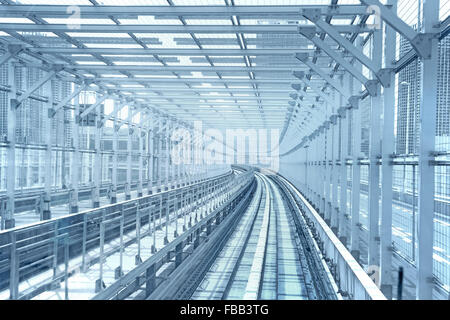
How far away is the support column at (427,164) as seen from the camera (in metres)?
4.42

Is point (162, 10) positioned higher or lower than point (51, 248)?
higher

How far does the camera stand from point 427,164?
443 centimetres

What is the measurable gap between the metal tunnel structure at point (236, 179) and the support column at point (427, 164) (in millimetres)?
14

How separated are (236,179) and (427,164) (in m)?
15.0

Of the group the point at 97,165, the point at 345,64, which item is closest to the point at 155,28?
the point at 345,64

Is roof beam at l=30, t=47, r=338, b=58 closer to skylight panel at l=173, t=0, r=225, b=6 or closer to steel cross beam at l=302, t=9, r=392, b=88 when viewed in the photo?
skylight panel at l=173, t=0, r=225, b=6

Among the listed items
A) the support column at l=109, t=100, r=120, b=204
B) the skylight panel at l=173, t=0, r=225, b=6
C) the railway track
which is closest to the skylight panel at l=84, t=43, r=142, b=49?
the skylight panel at l=173, t=0, r=225, b=6

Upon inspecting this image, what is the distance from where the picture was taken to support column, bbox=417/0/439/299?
14.5 feet

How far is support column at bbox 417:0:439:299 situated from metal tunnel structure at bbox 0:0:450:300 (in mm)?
14

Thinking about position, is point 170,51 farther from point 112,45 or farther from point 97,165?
point 97,165

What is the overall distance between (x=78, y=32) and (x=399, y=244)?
7.46 metres

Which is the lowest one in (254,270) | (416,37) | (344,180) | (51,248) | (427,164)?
(254,270)
